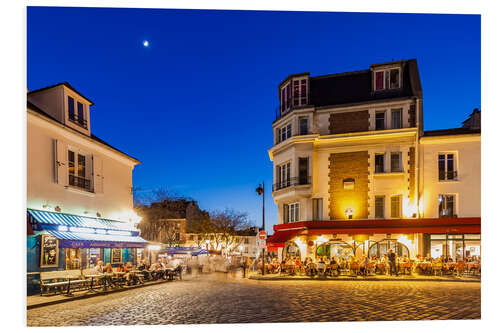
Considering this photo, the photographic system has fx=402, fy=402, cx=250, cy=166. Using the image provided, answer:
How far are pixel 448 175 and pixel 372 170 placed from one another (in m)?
3.41

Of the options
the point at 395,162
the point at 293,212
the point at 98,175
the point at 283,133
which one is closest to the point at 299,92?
the point at 283,133

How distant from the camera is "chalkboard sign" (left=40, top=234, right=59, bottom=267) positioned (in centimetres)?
1180

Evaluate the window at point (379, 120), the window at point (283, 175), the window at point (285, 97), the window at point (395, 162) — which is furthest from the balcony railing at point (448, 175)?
the window at point (285, 97)

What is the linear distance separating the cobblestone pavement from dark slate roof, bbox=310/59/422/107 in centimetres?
1111

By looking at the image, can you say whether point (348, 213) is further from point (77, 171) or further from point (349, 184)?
point (77, 171)

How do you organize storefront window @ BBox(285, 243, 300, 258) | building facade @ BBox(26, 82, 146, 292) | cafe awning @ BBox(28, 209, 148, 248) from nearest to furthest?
cafe awning @ BBox(28, 209, 148, 248) < building facade @ BBox(26, 82, 146, 292) < storefront window @ BBox(285, 243, 300, 258)

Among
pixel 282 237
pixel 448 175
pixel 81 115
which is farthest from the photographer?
pixel 282 237

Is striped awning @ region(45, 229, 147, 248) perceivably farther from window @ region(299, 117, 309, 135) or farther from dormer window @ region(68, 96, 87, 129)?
window @ region(299, 117, 309, 135)

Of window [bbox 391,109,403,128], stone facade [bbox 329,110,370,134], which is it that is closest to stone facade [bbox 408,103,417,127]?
window [bbox 391,109,403,128]

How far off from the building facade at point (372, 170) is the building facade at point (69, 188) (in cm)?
875

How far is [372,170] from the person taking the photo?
20.1 m

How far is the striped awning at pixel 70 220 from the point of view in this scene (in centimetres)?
1099
